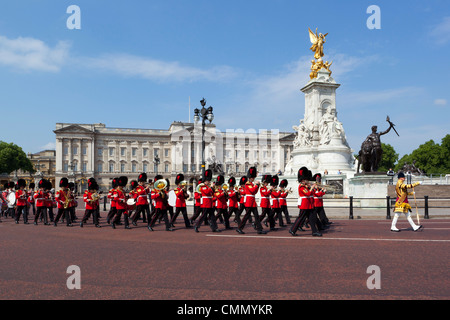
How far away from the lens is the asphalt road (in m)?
5.14

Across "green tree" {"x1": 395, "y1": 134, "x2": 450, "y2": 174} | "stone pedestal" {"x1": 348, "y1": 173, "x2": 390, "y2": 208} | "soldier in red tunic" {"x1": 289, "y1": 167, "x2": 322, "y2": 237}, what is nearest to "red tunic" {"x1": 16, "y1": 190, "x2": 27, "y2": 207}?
"soldier in red tunic" {"x1": 289, "y1": 167, "x2": 322, "y2": 237}

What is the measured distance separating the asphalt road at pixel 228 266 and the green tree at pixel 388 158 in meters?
90.8

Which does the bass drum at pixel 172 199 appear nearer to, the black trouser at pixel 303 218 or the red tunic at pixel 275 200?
the red tunic at pixel 275 200

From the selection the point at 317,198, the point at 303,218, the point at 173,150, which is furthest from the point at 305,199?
the point at 173,150

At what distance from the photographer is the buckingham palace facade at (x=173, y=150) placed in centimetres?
9488

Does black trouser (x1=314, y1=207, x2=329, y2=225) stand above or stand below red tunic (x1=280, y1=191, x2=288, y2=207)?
below

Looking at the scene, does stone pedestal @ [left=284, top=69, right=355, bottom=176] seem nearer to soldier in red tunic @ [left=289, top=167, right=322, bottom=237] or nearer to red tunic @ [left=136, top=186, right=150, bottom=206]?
red tunic @ [left=136, top=186, right=150, bottom=206]

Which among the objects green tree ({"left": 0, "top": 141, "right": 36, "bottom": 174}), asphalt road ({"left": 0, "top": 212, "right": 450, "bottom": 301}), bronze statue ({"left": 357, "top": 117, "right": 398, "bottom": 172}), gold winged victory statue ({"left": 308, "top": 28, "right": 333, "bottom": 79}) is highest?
gold winged victory statue ({"left": 308, "top": 28, "right": 333, "bottom": 79})

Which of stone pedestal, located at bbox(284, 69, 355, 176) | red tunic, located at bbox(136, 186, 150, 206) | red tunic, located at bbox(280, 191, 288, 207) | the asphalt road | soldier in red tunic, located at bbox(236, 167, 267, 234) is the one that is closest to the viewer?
the asphalt road

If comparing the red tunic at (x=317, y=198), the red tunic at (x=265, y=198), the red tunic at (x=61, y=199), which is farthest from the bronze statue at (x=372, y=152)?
the red tunic at (x=61, y=199)

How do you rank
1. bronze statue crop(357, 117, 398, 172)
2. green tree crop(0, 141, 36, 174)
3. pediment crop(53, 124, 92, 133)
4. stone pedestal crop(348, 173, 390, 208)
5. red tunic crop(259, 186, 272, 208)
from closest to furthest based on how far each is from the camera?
1. red tunic crop(259, 186, 272, 208)
2. stone pedestal crop(348, 173, 390, 208)
3. bronze statue crop(357, 117, 398, 172)
4. green tree crop(0, 141, 36, 174)
5. pediment crop(53, 124, 92, 133)

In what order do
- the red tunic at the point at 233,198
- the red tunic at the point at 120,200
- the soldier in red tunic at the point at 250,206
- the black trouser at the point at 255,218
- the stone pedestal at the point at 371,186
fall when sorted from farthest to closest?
1. the stone pedestal at the point at 371,186
2. the red tunic at the point at 120,200
3. the red tunic at the point at 233,198
4. the soldier in red tunic at the point at 250,206
5. the black trouser at the point at 255,218

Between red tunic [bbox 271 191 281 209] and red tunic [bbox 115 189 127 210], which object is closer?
red tunic [bbox 271 191 281 209]

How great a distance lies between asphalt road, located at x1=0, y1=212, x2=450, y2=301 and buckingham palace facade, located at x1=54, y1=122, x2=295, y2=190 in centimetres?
8397
